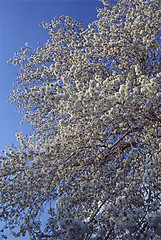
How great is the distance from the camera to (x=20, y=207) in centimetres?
488

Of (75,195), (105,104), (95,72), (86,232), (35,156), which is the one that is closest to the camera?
(86,232)

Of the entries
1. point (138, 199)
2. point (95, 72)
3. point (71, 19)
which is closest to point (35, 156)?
point (138, 199)

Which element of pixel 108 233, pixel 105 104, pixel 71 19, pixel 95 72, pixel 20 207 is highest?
pixel 71 19

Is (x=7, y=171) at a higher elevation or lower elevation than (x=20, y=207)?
higher

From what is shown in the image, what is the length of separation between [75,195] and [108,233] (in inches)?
39.1

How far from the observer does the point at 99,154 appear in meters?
5.12

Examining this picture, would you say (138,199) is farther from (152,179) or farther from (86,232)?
(86,232)

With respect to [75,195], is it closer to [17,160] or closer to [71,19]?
[17,160]

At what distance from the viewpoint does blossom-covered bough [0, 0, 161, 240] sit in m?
3.40

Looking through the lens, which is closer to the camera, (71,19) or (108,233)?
(108,233)

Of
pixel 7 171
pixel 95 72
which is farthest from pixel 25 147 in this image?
pixel 95 72

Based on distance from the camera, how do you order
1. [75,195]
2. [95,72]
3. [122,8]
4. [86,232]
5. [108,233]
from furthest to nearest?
[122,8], [95,72], [75,195], [108,233], [86,232]

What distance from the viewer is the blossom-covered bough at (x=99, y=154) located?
340 centimetres

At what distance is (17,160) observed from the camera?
494 cm
